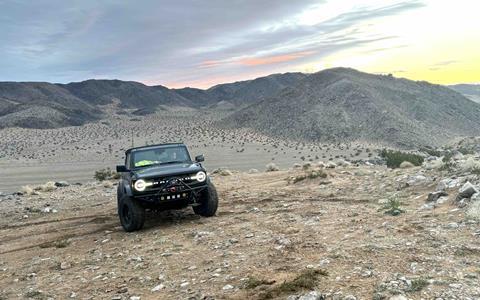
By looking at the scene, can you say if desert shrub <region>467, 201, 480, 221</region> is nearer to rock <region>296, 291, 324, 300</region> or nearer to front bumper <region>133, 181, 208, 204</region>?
rock <region>296, 291, 324, 300</region>

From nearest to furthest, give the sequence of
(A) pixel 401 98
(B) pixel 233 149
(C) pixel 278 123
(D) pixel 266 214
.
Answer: (D) pixel 266 214 → (B) pixel 233 149 → (C) pixel 278 123 → (A) pixel 401 98

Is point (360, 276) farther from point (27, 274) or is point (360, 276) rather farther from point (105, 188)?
point (105, 188)

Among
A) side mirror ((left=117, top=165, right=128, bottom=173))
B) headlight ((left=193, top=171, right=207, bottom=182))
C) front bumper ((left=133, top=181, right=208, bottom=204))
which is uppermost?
side mirror ((left=117, top=165, right=128, bottom=173))

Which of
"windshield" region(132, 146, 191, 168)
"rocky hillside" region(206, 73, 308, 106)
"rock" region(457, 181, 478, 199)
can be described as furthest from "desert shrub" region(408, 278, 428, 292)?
"rocky hillside" region(206, 73, 308, 106)

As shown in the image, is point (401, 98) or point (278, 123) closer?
point (278, 123)

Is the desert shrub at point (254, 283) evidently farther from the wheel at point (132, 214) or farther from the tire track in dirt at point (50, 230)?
the tire track in dirt at point (50, 230)

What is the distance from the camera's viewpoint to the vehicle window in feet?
41.5

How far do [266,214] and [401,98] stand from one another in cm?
7031

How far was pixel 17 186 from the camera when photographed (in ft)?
103

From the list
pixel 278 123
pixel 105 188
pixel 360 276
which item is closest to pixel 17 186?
pixel 105 188

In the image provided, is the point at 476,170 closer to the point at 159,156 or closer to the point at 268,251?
the point at 268,251

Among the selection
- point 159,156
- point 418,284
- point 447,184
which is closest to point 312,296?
point 418,284

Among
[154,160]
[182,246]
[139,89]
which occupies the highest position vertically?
[139,89]

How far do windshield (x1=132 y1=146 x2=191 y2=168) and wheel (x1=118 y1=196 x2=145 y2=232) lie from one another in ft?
3.97
